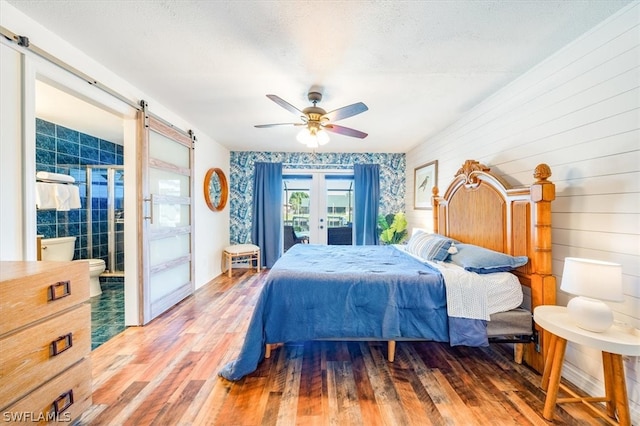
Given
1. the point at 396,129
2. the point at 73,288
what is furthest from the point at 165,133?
the point at 396,129

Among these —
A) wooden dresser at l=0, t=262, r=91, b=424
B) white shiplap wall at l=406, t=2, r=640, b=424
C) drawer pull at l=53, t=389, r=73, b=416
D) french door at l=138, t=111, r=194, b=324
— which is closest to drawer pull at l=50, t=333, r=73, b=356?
wooden dresser at l=0, t=262, r=91, b=424

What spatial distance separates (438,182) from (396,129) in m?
1.04

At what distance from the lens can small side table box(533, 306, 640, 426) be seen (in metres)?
1.32

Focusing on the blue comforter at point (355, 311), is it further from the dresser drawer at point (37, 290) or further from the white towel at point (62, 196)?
the white towel at point (62, 196)

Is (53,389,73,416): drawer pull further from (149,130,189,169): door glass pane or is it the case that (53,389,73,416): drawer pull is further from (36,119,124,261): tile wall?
(36,119,124,261): tile wall

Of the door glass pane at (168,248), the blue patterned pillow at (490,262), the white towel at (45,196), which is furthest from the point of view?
the white towel at (45,196)

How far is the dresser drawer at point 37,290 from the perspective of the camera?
109 cm

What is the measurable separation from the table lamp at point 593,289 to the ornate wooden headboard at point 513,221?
1.56ft

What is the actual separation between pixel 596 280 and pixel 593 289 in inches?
2.0

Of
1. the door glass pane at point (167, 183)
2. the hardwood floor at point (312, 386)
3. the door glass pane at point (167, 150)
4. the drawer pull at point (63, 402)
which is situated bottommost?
the hardwood floor at point (312, 386)

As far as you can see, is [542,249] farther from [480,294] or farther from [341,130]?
[341,130]

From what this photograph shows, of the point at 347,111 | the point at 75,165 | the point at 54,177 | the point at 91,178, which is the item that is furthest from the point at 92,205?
the point at 347,111

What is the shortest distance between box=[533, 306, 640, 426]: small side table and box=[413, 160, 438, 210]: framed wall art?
260cm

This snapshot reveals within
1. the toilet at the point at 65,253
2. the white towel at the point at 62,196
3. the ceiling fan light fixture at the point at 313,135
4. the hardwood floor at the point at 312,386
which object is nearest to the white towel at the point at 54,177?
the white towel at the point at 62,196
